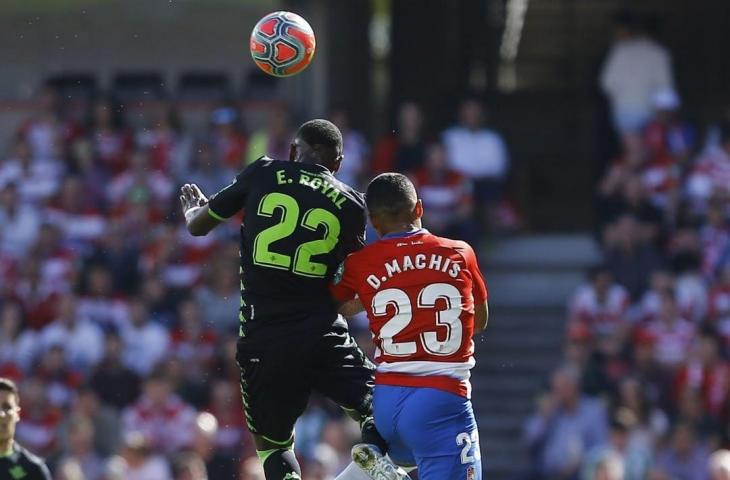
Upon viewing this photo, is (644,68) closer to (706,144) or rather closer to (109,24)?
(706,144)

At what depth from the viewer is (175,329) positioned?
16.2 metres

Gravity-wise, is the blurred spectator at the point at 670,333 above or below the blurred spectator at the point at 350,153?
below

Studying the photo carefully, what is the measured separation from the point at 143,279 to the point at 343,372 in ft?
27.0

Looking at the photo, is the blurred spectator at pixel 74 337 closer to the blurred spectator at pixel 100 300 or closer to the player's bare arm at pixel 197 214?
the blurred spectator at pixel 100 300

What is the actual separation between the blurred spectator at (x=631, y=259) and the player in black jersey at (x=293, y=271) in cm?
802

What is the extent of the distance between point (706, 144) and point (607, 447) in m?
4.61

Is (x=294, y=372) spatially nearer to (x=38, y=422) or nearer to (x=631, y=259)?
(x=38, y=422)

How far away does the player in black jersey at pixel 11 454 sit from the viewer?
29.7 ft

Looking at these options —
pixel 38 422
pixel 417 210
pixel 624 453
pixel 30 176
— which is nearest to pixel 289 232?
pixel 417 210

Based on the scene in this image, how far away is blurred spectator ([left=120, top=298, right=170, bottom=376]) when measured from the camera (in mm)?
16016

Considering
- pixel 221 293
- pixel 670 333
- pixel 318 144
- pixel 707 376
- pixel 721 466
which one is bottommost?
pixel 721 466

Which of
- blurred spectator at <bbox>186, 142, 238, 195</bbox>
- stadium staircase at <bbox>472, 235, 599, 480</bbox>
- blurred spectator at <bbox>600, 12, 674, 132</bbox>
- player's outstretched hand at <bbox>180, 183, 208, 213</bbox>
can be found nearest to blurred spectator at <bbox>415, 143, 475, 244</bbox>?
stadium staircase at <bbox>472, 235, 599, 480</bbox>

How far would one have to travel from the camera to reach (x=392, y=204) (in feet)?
27.4

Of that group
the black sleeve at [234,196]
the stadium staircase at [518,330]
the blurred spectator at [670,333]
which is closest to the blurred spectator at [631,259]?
the blurred spectator at [670,333]
